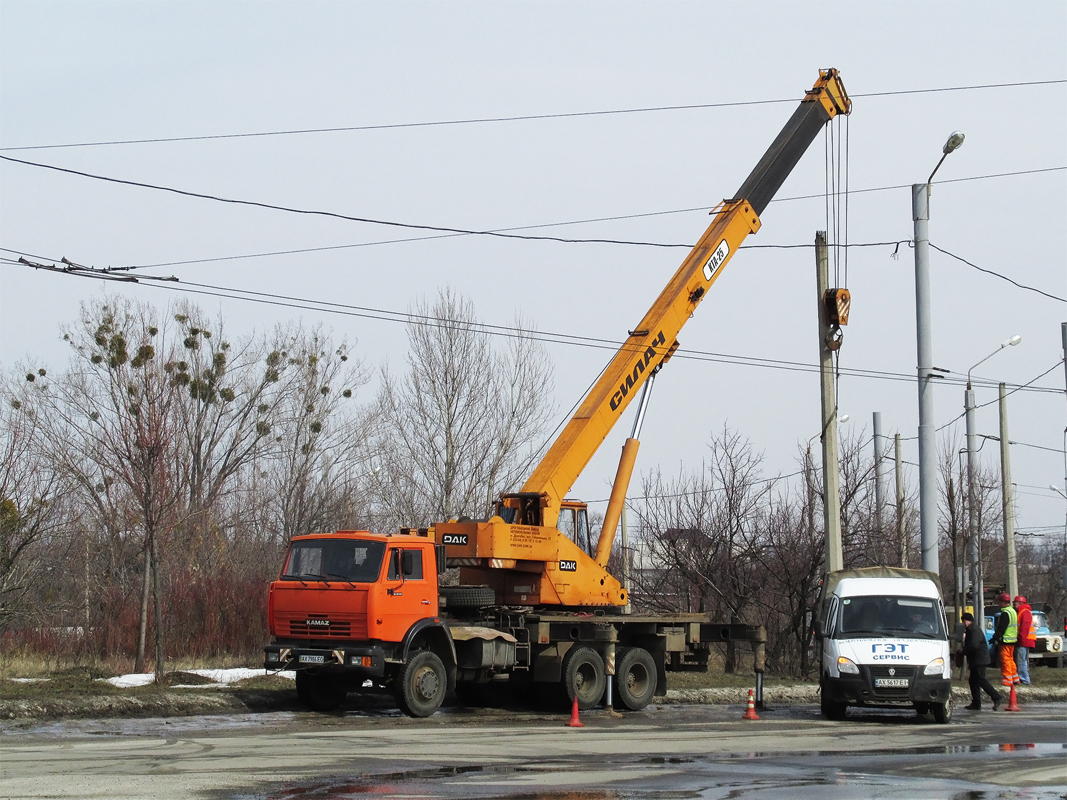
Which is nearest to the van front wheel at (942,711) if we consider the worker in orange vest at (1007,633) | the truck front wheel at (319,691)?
the worker in orange vest at (1007,633)

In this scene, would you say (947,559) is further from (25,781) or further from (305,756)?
(25,781)

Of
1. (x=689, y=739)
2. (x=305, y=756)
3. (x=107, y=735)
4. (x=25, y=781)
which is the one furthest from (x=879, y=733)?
(x=25, y=781)

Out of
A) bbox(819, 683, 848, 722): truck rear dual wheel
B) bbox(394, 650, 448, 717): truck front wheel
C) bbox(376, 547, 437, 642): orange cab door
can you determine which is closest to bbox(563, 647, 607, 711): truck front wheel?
bbox(394, 650, 448, 717): truck front wheel

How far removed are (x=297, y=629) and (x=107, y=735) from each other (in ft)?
12.3

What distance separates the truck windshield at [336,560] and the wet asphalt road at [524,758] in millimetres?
1998

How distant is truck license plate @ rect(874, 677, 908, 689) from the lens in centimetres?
1850

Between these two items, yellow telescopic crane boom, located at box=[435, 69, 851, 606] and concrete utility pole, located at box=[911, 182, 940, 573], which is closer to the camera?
yellow telescopic crane boom, located at box=[435, 69, 851, 606]

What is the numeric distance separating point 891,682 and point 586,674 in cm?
469

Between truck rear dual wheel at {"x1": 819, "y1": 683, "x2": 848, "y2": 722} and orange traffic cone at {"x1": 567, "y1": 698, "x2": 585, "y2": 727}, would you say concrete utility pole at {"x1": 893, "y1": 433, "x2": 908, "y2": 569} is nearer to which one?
truck rear dual wheel at {"x1": 819, "y1": 683, "x2": 848, "y2": 722}

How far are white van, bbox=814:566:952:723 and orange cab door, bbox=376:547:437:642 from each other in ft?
20.4

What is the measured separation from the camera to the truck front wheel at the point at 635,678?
20.3 meters

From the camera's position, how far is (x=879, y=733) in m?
16.8

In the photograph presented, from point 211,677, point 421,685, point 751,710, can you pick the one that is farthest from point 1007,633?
point 211,677

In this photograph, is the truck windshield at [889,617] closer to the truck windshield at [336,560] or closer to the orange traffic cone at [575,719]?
the orange traffic cone at [575,719]
